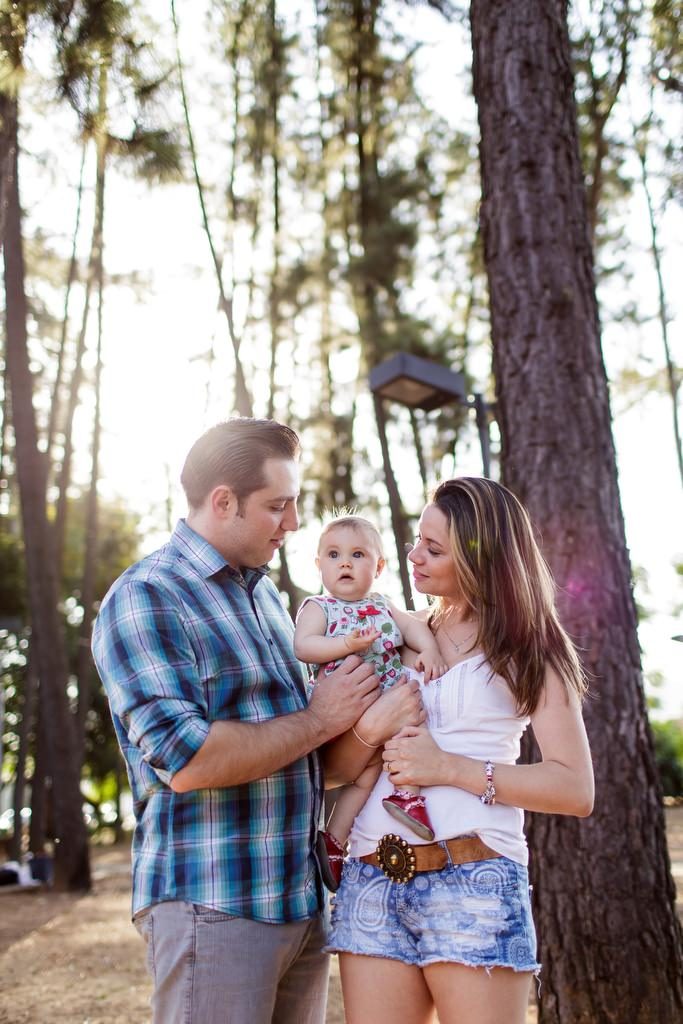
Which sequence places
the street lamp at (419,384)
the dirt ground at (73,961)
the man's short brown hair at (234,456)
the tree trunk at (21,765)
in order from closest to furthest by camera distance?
1. the man's short brown hair at (234,456)
2. the dirt ground at (73,961)
3. the street lamp at (419,384)
4. the tree trunk at (21,765)

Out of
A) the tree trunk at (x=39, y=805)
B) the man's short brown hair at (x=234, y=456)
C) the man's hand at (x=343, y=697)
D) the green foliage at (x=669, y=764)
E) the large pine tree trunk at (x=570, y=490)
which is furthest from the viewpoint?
the green foliage at (x=669, y=764)

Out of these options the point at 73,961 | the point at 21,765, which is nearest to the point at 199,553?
the point at 73,961

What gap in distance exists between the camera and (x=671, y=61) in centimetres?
777

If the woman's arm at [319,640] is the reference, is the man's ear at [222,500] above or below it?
above

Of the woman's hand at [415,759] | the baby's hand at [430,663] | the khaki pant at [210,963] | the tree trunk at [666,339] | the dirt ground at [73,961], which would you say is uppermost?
the tree trunk at [666,339]

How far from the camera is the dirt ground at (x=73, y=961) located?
5.68 meters

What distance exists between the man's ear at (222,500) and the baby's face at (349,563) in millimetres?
490

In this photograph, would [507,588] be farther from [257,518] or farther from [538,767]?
[257,518]

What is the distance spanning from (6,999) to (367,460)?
427 inches

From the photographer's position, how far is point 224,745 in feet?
6.77

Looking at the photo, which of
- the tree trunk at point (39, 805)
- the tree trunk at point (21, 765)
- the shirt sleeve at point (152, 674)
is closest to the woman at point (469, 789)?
the shirt sleeve at point (152, 674)

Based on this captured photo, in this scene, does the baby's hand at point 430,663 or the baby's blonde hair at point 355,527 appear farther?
the baby's blonde hair at point 355,527

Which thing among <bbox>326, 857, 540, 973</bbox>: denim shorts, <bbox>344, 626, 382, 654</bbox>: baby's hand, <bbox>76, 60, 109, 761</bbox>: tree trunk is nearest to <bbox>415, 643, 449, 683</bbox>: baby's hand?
<bbox>344, 626, 382, 654</bbox>: baby's hand

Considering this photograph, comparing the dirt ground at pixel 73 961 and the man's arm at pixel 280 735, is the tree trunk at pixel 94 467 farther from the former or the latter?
the man's arm at pixel 280 735
